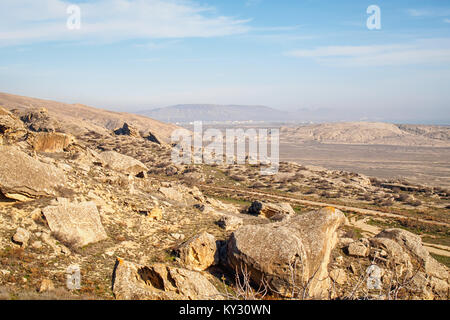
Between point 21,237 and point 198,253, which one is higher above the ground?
point 21,237

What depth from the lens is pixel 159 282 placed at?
348 inches

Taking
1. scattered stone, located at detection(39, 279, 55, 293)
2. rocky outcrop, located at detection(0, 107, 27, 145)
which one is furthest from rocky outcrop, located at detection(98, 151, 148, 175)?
scattered stone, located at detection(39, 279, 55, 293)

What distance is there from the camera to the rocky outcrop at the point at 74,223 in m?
10.0

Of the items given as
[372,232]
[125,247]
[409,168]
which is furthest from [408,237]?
[409,168]

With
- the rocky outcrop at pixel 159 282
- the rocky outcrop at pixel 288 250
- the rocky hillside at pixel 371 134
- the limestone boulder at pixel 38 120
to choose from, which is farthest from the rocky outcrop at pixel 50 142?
the rocky hillside at pixel 371 134

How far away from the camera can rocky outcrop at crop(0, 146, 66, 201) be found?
1018 cm

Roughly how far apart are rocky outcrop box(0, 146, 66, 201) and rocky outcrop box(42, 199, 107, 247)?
93cm

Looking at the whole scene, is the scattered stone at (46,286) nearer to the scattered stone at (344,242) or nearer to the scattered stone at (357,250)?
the scattered stone at (357,250)

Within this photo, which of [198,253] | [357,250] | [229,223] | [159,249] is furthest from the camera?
[229,223]

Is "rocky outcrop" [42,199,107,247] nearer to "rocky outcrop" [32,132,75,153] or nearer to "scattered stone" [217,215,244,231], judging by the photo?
"scattered stone" [217,215,244,231]

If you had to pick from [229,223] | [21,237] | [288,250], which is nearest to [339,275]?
[288,250]

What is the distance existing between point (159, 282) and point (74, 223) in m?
3.97

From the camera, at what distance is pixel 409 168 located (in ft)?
229

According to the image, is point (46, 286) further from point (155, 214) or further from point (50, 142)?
point (50, 142)
